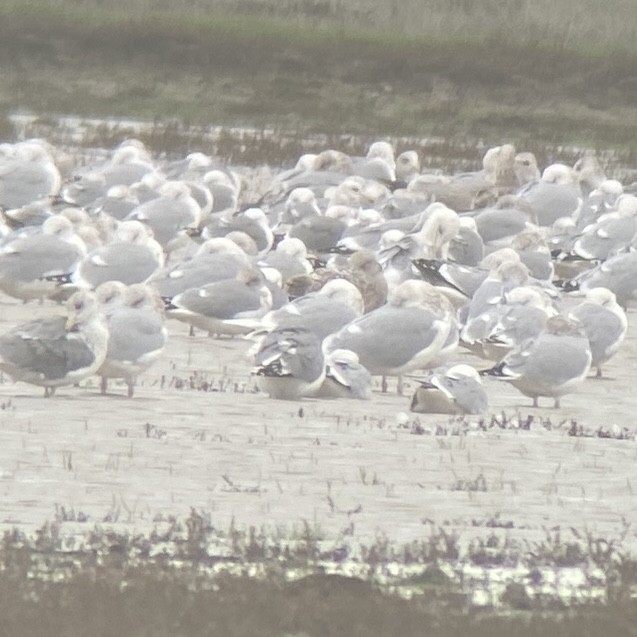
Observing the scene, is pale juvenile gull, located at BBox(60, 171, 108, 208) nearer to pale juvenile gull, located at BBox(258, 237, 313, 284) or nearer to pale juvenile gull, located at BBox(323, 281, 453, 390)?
pale juvenile gull, located at BBox(258, 237, 313, 284)

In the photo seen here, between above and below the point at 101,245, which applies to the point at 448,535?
above

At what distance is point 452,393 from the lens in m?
11.9

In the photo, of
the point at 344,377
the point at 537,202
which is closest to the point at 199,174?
the point at 537,202

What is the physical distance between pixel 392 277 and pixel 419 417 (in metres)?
4.15

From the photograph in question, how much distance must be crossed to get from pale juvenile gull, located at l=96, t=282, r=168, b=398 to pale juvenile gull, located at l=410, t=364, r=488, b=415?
149 centimetres

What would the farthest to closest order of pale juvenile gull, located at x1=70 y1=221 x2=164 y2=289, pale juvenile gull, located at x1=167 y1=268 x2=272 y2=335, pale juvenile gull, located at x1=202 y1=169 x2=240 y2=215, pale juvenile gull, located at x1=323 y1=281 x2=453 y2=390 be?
pale juvenile gull, located at x1=202 y1=169 x2=240 y2=215
pale juvenile gull, located at x1=70 y1=221 x2=164 y2=289
pale juvenile gull, located at x1=167 y1=268 x2=272 y2=335
pale juvenile gull, located at x1=323 y1=281 x2=453 y2=390

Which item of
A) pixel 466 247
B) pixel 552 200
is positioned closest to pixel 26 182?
pixel 552 200

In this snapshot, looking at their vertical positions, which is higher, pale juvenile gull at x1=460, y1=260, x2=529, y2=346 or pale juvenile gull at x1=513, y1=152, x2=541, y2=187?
pale juvenile gull at x1=460, y1=260, x2=529, y2=346

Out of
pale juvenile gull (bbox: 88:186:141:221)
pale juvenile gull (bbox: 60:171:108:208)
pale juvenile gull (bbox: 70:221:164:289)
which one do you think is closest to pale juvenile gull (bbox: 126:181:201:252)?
pale juvenile gull (bbox: 88:186:141:221)

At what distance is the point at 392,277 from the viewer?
52.6ft

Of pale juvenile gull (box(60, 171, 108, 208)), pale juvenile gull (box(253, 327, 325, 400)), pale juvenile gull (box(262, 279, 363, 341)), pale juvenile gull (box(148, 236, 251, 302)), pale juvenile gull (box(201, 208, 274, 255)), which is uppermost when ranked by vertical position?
pale juvenile gull (box(253, 327, 325, 400))

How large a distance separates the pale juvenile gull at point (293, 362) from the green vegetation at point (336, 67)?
23639 mm

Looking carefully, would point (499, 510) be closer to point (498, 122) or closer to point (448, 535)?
point (448, 535)

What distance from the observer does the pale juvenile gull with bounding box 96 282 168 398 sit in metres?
12.3
